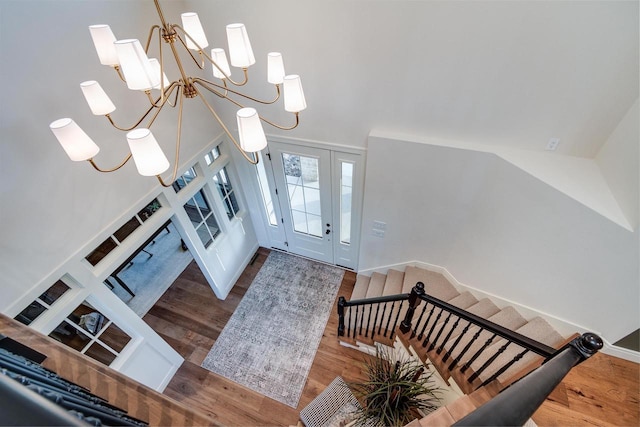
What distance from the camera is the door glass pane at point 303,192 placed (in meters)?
3.65

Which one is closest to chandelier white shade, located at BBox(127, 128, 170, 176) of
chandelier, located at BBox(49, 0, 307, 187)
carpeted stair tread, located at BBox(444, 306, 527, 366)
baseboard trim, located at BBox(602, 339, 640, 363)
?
chandelier, located at BBox(49, 0, 307, 187)

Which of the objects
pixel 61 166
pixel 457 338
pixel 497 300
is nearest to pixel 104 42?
pixel 61 166

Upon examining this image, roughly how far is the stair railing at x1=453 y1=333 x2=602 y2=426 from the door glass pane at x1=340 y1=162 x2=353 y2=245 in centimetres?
269

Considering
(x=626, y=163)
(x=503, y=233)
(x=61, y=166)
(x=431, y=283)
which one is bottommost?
(x=431, y=283)

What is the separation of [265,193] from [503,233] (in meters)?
3.10

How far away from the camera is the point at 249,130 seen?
50.5 inches

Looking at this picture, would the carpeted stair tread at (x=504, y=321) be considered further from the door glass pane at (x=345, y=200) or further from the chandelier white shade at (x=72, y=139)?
the chandelier white shade at (x=72, y=139)

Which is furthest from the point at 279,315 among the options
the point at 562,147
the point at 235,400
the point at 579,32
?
the point at 579,32

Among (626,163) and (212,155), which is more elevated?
(626,163)

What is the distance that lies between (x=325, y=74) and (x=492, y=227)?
228 centimetres

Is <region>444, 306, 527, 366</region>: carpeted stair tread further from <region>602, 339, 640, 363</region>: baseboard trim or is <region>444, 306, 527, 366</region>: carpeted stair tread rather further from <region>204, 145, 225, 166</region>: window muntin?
<region>204, 145, 225, 166</region>: window muntin

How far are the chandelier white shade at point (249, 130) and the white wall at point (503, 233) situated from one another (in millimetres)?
1879

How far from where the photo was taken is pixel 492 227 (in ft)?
9.25

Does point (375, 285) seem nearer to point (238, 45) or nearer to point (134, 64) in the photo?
point (238, 45)
